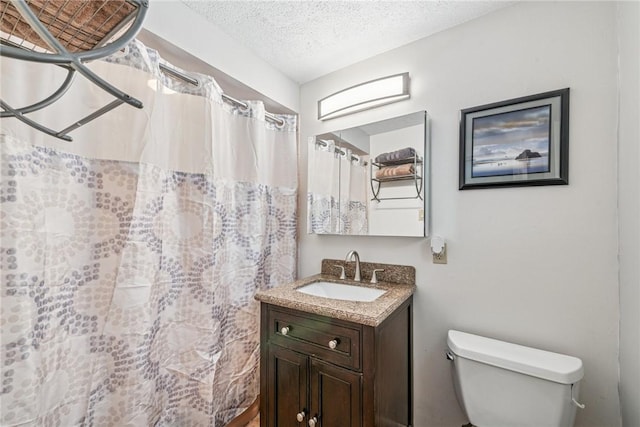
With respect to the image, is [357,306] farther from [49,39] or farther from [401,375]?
[49,39]

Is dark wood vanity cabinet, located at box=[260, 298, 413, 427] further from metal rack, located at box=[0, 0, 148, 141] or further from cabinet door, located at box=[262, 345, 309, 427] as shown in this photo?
metal rack, located at box=[0, 0, 148, 141]

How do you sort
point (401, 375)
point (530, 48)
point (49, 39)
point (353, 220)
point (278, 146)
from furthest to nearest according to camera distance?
point (278, 146) → point (353, 220) → point (401, 375) → point (530, 48) → point (49, 39)

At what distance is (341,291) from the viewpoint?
1643 millimetres

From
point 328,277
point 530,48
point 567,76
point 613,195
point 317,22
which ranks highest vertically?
point 317,22

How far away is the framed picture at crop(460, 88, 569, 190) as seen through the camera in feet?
3.95

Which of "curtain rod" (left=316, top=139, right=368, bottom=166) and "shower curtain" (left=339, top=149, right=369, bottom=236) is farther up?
"curtain rod" (left=316, top=139, right=368, bottom=166)

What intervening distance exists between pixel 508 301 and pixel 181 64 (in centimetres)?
204

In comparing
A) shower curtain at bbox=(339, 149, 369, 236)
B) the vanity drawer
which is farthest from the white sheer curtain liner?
the vanity drawer

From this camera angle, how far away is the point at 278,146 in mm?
1909

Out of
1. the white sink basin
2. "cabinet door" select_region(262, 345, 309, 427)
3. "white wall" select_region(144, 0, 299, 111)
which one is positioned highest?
"white wall" select_region(144, 0, 299, 111)

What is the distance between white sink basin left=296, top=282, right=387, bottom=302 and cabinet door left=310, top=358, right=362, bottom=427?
0.43 metres

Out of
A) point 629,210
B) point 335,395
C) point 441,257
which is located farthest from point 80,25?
point 629,210

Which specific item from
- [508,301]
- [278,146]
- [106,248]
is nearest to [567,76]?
[508,301]

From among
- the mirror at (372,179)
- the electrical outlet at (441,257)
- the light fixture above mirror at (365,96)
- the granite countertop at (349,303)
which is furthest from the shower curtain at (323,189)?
the electrical outlet at (441,257)
